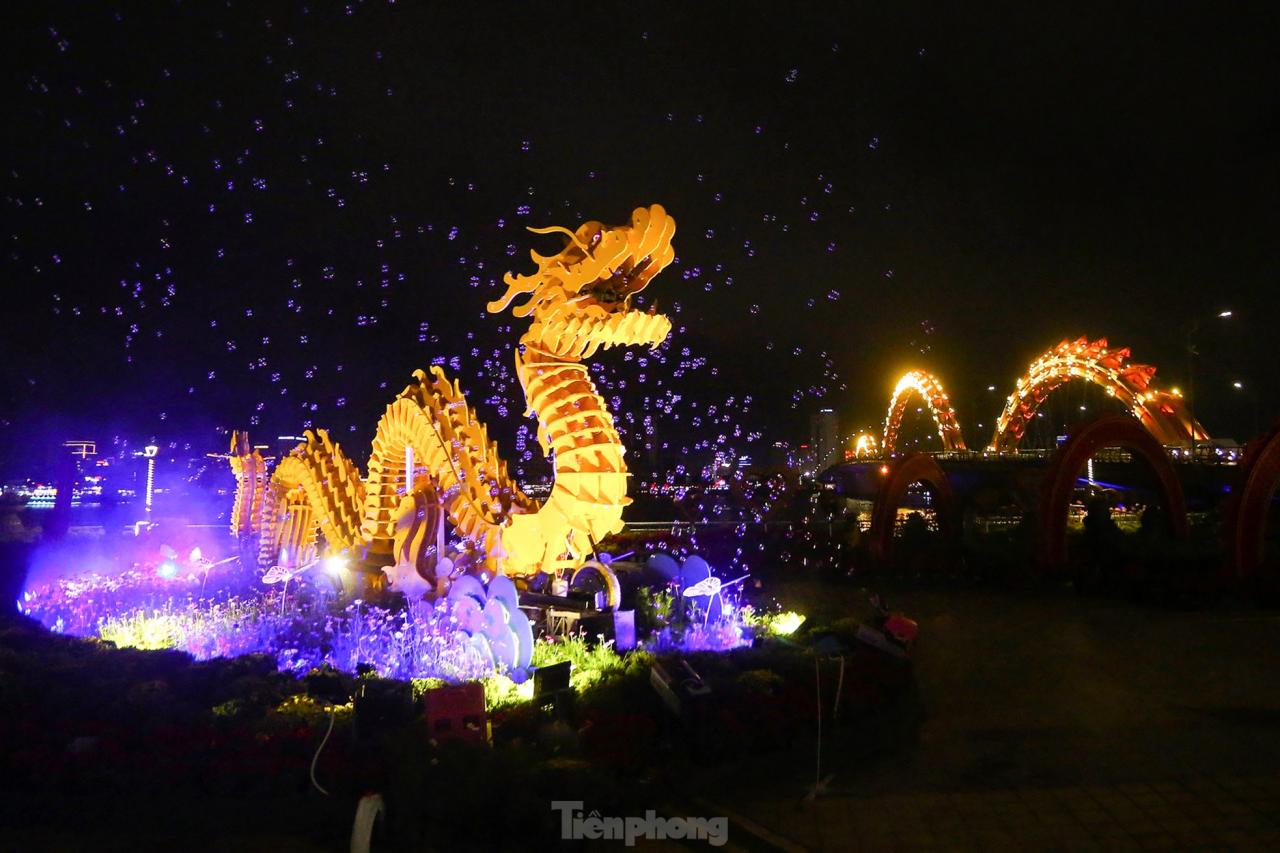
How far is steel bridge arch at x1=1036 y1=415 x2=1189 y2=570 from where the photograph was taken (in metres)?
14.8

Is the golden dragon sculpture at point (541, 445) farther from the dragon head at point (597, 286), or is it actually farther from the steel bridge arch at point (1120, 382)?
the steel bridge arch at point (1120, 382)

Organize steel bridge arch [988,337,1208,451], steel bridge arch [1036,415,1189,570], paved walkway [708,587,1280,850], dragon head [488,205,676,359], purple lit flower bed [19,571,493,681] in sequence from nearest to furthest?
paved walkway [708,587,1280,850] < purple lit flower bed [19,571,493,681] < dragon head [488,205,676,359] < steel bridge arch [1036,415,1189,570] < steel bridge arch [988,337,1208,451]

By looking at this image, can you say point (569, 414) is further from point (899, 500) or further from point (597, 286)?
point (899, 500)

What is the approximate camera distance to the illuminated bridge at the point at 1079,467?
13328mm

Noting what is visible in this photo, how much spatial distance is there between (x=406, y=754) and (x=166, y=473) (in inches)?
1407

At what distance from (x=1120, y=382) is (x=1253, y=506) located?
1919 cm

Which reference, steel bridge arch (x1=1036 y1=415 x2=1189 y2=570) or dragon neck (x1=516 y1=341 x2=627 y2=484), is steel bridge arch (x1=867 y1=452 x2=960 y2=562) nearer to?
steel bridge arch (x1=1036 y1=415 x2=1189 y2=570)

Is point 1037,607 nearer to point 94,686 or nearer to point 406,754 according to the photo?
point 406,754

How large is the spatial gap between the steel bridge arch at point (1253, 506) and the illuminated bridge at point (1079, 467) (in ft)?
0.05

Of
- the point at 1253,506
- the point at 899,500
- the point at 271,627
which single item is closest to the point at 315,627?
the point at 271,627

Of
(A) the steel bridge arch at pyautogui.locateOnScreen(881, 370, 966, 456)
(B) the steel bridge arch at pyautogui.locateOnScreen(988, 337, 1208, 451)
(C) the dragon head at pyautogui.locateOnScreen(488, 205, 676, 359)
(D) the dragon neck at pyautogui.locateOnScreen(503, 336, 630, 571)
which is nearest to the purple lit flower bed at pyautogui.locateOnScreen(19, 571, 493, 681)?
(D) the dragon neck at pyautogui.locateOnScreen(503, 336, 630, 571)

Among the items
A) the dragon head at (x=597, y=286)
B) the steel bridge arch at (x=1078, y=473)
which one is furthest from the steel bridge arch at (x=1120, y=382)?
the dragon head at (x=597, y=286)

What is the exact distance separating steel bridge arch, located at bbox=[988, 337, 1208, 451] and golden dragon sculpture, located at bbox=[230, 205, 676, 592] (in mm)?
24353

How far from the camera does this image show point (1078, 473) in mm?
15031
